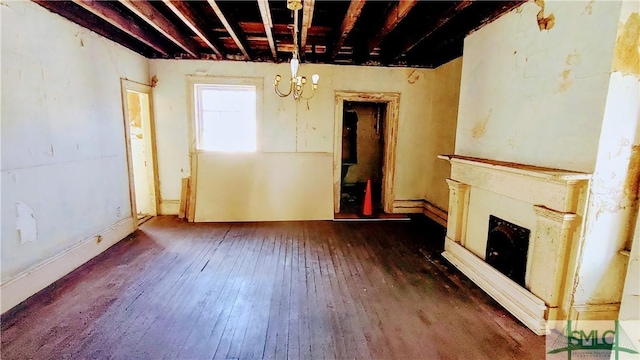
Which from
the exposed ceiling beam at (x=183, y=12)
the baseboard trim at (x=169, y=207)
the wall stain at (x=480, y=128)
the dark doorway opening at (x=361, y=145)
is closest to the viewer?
the exposed ceiling beam at (x=183, y=12)

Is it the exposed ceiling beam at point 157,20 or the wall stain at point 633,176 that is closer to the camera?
the wall stain at point 633,176

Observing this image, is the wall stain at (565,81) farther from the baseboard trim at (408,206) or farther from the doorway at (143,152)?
the doorway at (143,152)

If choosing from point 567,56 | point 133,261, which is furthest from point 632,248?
point 133,261

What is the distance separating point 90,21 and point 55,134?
1.30 meters

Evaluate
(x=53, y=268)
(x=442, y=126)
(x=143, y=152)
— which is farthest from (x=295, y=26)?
(x=143, y=152)

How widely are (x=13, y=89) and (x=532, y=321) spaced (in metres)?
4.49

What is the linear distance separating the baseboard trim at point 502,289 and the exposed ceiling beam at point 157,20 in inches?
159

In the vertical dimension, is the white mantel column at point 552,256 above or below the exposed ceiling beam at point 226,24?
below

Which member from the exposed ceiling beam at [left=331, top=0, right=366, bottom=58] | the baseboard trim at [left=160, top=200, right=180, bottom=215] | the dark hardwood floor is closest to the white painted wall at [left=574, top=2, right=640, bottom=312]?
the dark hardwood floor

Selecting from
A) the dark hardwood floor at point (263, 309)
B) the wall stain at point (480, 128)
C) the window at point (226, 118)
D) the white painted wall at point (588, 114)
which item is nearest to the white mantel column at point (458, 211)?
the dark hardwood floor at point (263, 309)

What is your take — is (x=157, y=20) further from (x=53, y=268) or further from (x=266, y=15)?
(x=53, y=268)

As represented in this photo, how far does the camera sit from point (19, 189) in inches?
96.3

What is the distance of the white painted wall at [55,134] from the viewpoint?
2.38 metres

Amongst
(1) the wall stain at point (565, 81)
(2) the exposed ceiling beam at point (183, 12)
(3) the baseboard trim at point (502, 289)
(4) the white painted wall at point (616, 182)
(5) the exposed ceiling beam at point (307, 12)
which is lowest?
(3) the baseboard trim at point (502, 289)
